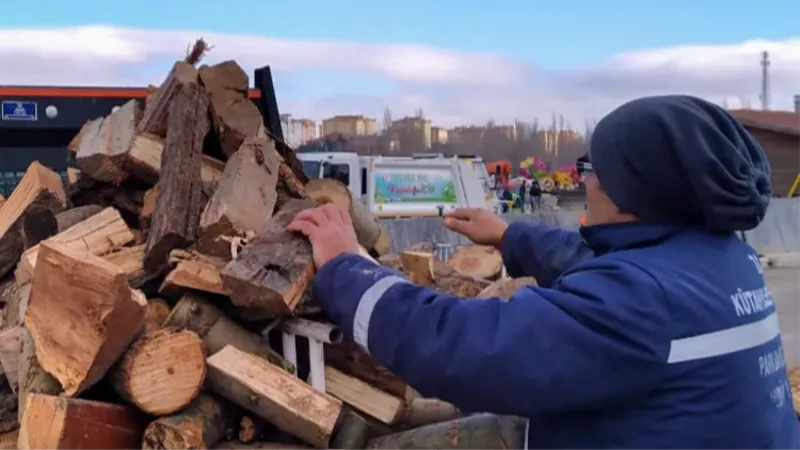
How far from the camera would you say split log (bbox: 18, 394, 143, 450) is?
2771mm

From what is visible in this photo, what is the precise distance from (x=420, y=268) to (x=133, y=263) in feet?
4.66

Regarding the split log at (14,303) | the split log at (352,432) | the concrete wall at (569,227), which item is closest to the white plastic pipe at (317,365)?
the split log at (352,432)

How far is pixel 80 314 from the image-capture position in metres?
2.79

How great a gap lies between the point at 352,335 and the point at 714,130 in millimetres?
804

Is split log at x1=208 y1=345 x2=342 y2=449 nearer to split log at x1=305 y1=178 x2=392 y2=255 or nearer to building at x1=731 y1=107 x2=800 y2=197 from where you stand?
split log at x1=305 y1=178 x2=392 y2=255

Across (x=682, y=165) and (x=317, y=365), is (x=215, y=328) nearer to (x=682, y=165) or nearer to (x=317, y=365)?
(x=317, y=365)

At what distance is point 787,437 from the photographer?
1.83 meters

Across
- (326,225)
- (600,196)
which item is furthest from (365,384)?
(600,196)

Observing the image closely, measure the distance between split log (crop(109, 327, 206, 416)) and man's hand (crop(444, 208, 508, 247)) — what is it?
911 millimetres

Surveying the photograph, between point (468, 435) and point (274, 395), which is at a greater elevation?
point (274, 395)

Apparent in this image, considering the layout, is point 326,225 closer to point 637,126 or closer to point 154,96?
point 637,126

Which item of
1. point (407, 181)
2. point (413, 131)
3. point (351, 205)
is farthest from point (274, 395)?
point (413, 131)

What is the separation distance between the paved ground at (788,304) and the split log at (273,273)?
557 cm

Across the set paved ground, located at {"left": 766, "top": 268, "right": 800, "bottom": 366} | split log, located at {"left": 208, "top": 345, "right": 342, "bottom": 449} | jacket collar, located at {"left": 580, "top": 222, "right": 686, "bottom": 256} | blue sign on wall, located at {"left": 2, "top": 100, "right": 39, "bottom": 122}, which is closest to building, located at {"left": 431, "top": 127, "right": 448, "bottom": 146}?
paved ground, located at {"left": 766, "top": 268, "right": 800, "bottom": 366}
